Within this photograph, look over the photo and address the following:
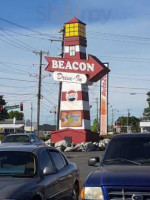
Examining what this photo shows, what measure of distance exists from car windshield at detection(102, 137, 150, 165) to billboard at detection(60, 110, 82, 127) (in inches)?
1349

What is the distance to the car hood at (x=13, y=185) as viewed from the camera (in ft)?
21.3

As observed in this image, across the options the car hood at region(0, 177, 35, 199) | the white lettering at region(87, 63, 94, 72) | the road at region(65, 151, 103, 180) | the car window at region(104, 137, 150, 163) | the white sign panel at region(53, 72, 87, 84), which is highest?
the white lettering at region(87, 63, 94, 72)

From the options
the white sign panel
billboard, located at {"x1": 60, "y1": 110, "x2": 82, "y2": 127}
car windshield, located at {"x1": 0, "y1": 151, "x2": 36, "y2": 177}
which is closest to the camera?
car windshield, located at {"x1": 0, "y1": 151, "x2": 36, "y2": 177}

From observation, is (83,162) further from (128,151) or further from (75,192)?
(128,151)

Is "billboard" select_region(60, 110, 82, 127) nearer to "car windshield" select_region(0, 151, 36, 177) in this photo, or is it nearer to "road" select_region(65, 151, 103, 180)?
"road" select_region(65, 151, 103, 180)

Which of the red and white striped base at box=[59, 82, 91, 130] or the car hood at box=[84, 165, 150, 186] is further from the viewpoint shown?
the red and white striped base at box=[59, 82, 91, 130]

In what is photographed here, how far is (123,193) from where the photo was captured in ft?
19.3

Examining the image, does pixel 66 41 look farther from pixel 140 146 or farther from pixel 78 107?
pixel 140 146

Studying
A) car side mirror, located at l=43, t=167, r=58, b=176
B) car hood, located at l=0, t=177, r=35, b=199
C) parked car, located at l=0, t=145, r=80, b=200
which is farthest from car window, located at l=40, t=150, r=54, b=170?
car hood, located at l=0, t=177, r=35, b=199

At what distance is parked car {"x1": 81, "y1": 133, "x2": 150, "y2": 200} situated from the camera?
5906 mm

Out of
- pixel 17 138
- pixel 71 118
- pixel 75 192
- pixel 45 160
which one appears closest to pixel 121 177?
pixel 45 160

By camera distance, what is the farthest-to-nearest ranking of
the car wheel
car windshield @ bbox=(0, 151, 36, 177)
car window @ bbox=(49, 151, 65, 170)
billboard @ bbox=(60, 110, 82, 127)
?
billboard @ bbox=(60, 110, 82, 127) → the car wheel → car window @ bbox=(49, 151, 65, 170) → car windshield @ bbox=(0, 151, 36, 177)

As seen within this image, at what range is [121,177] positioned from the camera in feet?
20.2

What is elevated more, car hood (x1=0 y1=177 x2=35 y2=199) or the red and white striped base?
the red and white striped base
